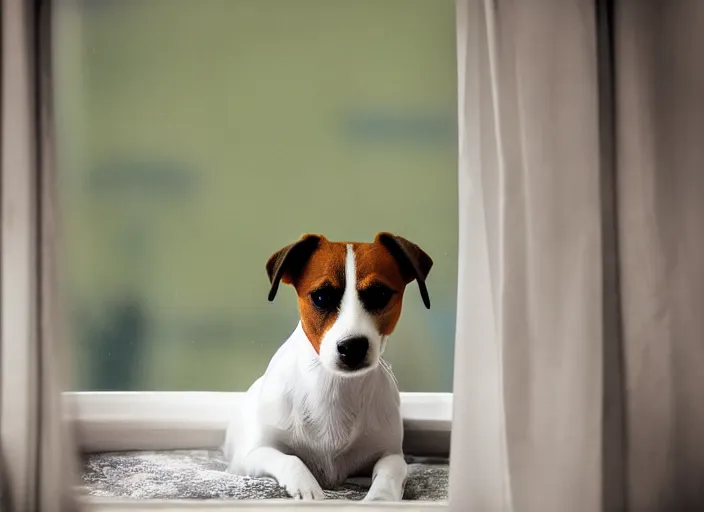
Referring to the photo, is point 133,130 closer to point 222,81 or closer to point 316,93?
point 222,81

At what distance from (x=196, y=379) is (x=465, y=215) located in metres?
0.80

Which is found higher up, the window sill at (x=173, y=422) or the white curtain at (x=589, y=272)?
the white curtain at (x=589, y=272)

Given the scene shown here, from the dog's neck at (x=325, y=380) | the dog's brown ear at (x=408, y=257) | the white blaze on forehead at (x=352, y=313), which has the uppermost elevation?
the dog's brown ear at (x=408, y=257)

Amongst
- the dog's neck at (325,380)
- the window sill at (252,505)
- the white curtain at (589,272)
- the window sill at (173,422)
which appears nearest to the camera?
the white curtain at (589,272)

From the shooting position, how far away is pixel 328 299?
1.41 meters

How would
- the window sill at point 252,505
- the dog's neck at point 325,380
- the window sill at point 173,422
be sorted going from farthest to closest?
the window sill at point 173,422
the dog's neck at point 325,380
the window sill at point 252,505

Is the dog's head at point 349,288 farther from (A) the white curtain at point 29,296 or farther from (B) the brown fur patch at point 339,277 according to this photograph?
(A) the white curtain at point 29,296

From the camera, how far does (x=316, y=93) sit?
164 cm

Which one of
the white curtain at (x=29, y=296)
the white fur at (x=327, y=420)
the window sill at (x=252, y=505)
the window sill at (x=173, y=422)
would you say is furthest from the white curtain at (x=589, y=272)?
the white curtain at (x=29, y=296)

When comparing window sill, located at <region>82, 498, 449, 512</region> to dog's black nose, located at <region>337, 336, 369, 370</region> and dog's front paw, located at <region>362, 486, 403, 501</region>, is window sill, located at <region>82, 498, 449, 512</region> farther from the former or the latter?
dog's black nose, located at <region>337, 336, 369, 370</region>

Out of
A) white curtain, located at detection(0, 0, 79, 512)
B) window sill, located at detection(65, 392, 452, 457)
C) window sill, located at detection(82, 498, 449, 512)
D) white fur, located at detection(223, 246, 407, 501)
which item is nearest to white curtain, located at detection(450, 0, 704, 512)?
window sill, located at detection(82, 498, 449, 512)

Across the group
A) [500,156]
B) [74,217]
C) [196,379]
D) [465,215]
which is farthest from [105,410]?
[500,156]

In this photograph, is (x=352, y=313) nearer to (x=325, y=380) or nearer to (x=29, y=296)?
(x=325, y=380)

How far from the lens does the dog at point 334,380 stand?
140 cm
